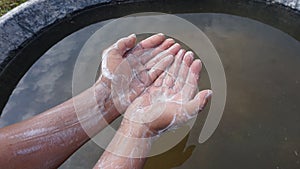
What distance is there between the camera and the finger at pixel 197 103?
1380 millimetres

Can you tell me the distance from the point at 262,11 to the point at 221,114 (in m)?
0.62

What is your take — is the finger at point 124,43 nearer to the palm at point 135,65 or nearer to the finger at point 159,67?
the palm at point 135,65

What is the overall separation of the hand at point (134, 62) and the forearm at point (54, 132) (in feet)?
0.19

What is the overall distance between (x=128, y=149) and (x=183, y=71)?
426mm

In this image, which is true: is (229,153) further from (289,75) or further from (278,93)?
(289,75)

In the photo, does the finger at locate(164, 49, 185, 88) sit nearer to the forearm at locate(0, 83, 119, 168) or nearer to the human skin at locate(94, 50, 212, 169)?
the human skin at locate(94, 50, 212, 169)

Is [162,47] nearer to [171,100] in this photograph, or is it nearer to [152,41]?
[152,41]

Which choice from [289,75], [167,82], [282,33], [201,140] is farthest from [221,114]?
[282,33]

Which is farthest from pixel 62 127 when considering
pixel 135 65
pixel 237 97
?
pixel 237 97

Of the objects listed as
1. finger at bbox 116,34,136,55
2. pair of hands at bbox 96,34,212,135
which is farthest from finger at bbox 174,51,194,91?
finger at bbox 116,34,136,55

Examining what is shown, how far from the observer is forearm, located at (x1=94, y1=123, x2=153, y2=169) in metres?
1.29

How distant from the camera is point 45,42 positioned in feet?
5.70

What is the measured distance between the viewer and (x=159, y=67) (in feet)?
5.20

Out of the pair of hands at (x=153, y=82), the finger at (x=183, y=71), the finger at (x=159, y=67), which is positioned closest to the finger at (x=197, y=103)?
the pair of hands at (x=153, y=82)
